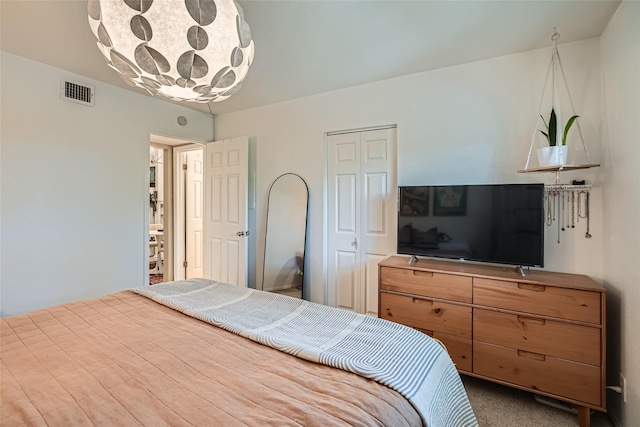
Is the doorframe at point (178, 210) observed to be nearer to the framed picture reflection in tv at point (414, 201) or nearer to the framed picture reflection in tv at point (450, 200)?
the framed picture reflection in tv at point (414, 201)

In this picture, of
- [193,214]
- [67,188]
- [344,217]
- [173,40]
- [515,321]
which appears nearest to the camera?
[173,40]

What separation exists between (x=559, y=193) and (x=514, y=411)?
4.94 feet

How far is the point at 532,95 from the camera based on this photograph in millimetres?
2260

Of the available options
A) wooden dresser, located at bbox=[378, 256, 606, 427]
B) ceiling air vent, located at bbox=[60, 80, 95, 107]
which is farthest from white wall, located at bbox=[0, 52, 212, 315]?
wooden dresser, located at bbox=[378, 256, 606, 427]

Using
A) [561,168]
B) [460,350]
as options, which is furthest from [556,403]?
[561,168]

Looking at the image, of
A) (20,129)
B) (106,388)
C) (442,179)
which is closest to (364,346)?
(106,388)

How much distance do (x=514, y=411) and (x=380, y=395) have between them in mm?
1667

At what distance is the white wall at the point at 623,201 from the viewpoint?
157cm

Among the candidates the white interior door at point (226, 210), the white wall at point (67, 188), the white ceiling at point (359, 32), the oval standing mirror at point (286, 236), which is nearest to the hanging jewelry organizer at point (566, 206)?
the white ceiling at point (359, 32)

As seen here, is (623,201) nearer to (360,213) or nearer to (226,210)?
(360,213)

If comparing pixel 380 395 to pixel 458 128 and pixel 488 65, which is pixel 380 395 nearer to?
pixel 458 128

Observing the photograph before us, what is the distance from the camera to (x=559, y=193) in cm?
215

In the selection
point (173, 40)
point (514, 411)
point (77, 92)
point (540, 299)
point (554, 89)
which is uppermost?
point (77, 92)

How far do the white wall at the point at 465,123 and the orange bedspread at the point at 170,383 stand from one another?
6.63 ft
